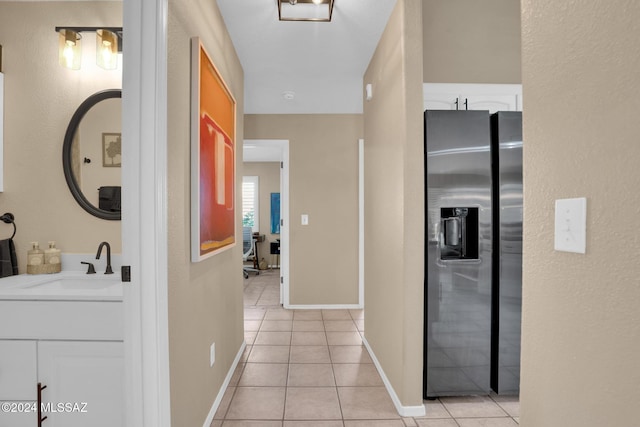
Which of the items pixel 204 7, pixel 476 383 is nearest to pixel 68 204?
pixel 204 7

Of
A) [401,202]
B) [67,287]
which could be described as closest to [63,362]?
[67,287]

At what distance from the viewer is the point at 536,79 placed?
807mm

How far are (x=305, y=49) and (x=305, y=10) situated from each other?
0.49 meters

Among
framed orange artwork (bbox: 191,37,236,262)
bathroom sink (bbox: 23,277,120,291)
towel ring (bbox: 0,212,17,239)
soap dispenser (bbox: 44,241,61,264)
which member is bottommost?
bathroom sink (bbox: 23,277,120,291)

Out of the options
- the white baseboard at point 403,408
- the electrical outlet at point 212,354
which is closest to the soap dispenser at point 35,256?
the electrical outlet at point 212,354

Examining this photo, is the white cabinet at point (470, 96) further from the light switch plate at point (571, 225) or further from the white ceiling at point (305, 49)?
the light switch plate at point (571, 225)

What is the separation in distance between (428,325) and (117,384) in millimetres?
1684

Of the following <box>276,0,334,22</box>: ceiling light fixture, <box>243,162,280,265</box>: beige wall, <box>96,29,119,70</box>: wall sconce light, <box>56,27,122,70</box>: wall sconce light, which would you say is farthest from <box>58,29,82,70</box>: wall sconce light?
<box>243,162,280,265</box>: beige wall

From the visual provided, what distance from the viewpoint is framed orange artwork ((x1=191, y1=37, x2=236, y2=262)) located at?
1663 mm

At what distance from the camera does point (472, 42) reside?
2551 mm

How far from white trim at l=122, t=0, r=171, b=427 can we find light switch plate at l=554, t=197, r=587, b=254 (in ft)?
4.03

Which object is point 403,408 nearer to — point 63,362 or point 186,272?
point 186,272

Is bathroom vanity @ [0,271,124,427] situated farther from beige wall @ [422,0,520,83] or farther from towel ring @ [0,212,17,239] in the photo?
beige wall @ [422,0,520,83]

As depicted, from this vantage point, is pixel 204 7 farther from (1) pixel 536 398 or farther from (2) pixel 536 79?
(1) pixel 536 398
